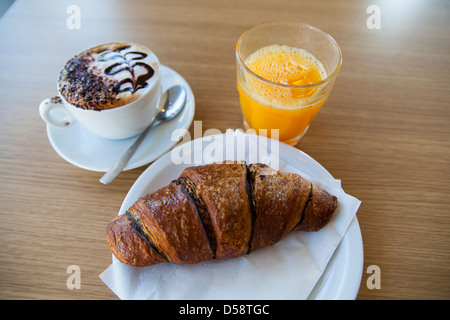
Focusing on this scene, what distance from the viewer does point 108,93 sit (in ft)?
2.81

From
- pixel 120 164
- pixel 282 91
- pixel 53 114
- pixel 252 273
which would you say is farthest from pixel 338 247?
pixel 53 114

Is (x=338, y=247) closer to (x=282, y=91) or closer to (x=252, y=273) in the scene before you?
(x=252, y=273)

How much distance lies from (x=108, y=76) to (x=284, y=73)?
0.56 metres

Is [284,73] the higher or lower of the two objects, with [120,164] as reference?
higher

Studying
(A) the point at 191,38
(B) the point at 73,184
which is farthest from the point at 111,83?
(A) the point at 191,38

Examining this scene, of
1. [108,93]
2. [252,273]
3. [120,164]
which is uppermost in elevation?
[108,93]

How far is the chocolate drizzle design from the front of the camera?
888 mm

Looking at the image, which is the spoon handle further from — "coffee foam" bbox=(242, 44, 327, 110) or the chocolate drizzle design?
"coffee foam" bbox=(242, 44, 327, 110)

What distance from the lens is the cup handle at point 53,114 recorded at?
88 cm

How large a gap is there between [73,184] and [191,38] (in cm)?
85

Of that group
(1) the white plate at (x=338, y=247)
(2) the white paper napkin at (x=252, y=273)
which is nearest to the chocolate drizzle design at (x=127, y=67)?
(1) the white plate at (x=338, y=247)

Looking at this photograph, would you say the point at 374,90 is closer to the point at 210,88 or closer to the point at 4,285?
the point at 210,88

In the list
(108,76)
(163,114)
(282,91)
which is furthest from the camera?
(163,114)
